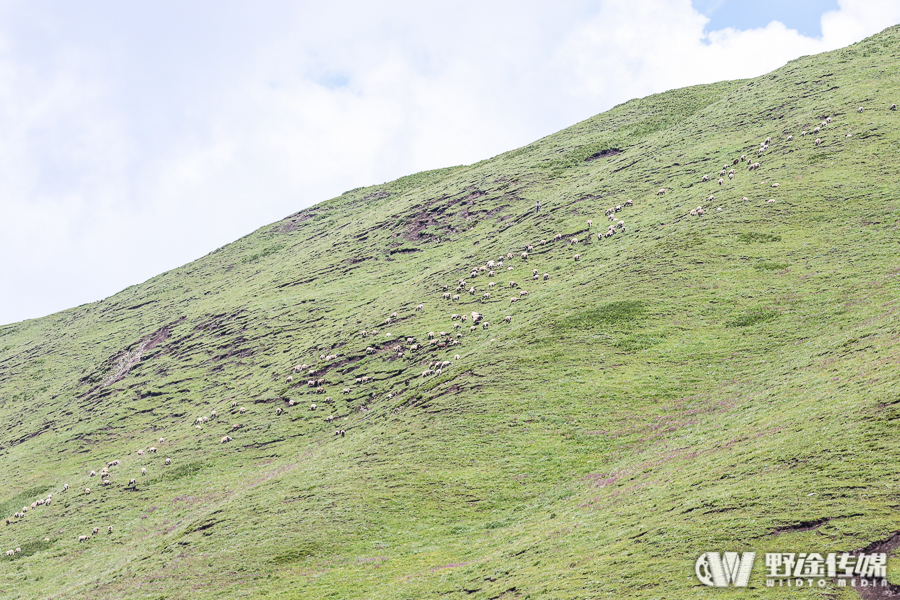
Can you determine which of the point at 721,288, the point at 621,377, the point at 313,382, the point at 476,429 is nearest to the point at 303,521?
the point at 476,429

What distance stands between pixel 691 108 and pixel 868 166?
7675 cm

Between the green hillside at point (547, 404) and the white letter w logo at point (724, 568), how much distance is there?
487 millimetres

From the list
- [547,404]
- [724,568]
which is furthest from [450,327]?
[724,568]

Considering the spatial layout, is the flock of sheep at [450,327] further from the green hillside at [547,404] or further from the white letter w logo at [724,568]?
the white letter w logo at [724,568]

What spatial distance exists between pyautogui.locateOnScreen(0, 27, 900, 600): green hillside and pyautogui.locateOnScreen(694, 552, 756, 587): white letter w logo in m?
0.49

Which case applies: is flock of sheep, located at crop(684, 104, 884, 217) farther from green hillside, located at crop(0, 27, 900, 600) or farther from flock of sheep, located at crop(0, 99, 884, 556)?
green hillside, located at crop(0, 27, 900, 600)

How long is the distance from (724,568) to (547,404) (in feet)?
95.0

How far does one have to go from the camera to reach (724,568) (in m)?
22.2

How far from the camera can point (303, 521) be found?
4556 cm

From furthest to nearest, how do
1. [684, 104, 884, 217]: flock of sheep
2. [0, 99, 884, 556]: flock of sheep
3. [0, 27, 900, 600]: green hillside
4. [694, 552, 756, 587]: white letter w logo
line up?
[684, 104, 884, 217]: flock of sheep → [0, 99, 884, 556]: flock of sheep → [0, 27, 900, 600]: green hillside → [694, 552, 756, 587]: white letter w logo

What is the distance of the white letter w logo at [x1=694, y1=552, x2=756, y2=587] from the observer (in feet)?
70.2

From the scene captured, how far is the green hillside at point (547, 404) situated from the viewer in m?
28.8

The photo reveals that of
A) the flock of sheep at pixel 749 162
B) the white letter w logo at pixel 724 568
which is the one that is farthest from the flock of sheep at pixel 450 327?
the white letter w logo at pixel 724 568

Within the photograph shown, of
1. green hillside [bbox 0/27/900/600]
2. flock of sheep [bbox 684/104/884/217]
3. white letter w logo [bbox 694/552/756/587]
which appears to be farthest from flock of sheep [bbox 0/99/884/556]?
white letter w logo [bbox 694/552/756/587]
